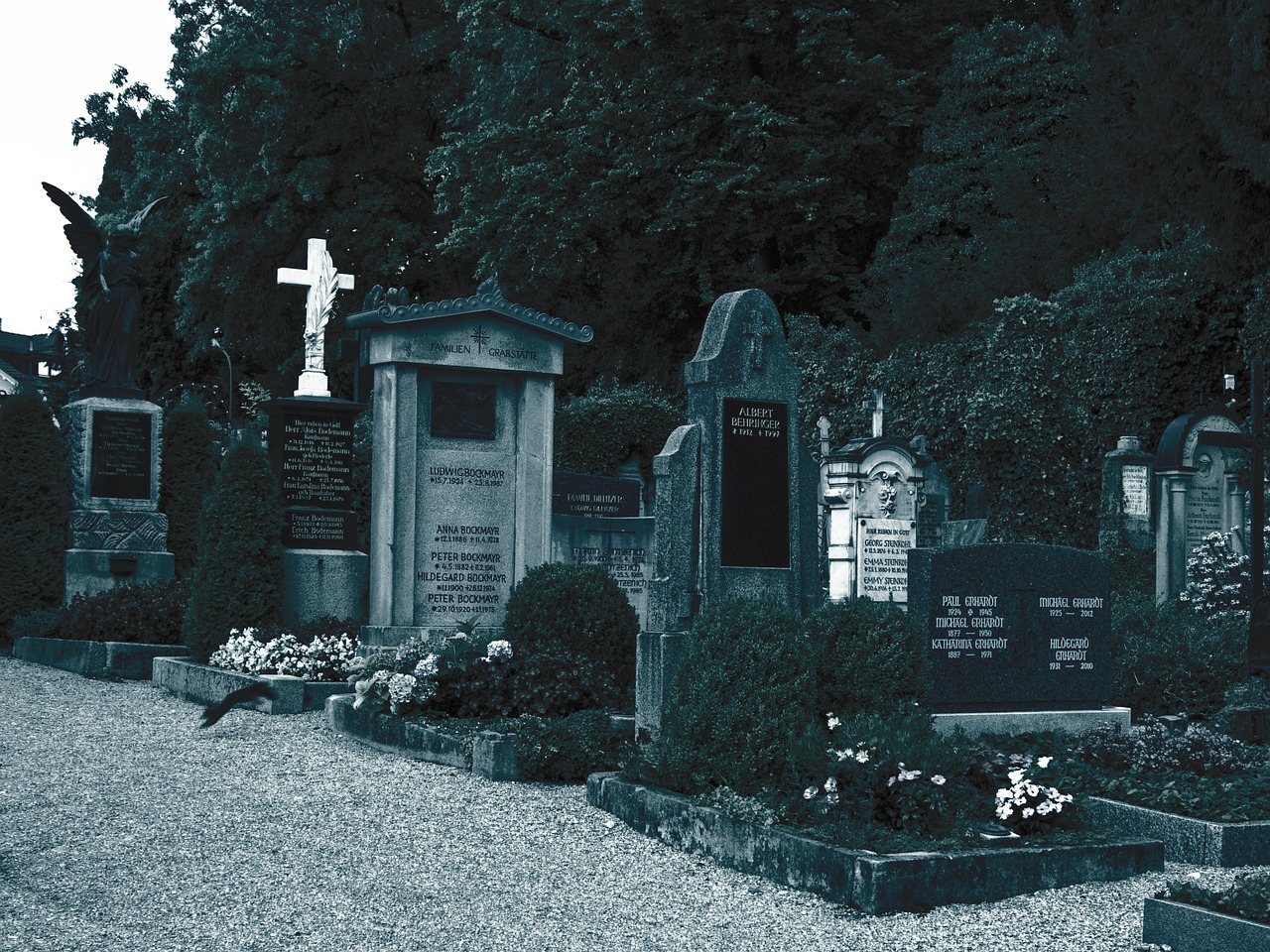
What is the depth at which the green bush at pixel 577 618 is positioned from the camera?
10102 millimetres

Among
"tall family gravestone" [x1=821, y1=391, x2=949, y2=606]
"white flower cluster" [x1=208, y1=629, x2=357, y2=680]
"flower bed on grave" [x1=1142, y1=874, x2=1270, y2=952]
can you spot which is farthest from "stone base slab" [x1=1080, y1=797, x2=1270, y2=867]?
"tall family gravestone" [x1=821, y1=391, x2=949, y2=606]

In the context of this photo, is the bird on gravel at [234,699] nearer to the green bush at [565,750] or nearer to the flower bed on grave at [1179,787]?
the green bush at [565,750]

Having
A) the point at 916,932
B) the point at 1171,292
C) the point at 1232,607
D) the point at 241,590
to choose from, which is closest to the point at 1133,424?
the point at 1171,292

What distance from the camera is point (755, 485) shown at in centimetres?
901

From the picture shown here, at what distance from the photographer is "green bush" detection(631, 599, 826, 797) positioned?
6703 mm

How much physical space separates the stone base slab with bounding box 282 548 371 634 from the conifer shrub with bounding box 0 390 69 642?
3.94m

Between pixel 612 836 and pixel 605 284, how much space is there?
71.3ft

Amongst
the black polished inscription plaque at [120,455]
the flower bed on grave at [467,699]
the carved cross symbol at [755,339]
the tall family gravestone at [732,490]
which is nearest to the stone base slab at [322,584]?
the flower bed on grave at [467,699]

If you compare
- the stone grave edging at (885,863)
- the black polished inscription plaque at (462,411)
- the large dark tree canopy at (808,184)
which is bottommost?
the stone grave edging at (885,863)

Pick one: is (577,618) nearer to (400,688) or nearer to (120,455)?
(400,688)

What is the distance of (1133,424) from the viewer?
20344 millimetres

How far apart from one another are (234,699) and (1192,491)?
40.9 feet

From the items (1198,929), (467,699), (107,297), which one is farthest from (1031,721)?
(107,297)

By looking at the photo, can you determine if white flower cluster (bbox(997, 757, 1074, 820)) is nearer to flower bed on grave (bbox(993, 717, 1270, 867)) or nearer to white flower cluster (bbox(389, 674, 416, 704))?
flower bed on grave (bbox(993, 717, 1270, 867))
